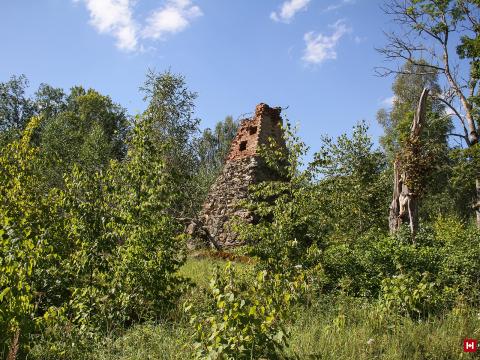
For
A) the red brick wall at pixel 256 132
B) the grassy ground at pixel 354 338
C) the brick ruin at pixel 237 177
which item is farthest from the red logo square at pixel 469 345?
the red brick wall at pixel 256 132

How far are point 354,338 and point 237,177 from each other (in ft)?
39.9

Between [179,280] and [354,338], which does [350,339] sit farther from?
[179,280]

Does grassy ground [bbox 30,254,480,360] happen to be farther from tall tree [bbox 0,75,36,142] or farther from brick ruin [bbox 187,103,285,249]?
tall tree [bbox 0,75,36,142]

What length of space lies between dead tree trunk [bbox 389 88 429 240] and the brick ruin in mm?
5847

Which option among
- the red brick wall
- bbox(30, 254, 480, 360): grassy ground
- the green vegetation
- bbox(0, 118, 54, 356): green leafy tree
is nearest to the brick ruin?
the red brick wall

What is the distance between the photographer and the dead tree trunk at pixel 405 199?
10.9 meters

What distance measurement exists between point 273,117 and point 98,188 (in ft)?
41.8

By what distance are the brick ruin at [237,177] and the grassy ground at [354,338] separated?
32.9 ft

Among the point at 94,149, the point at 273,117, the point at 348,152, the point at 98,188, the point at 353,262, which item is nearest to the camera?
the point at 98,188

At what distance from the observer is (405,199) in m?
11.1

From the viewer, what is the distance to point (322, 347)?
14.5 ft

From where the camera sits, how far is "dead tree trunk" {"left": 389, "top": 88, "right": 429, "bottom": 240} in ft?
35.7

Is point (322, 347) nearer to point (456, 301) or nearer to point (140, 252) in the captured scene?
point (140, 252)

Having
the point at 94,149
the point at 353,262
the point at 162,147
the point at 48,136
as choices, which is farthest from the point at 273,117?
the point at 48,136
